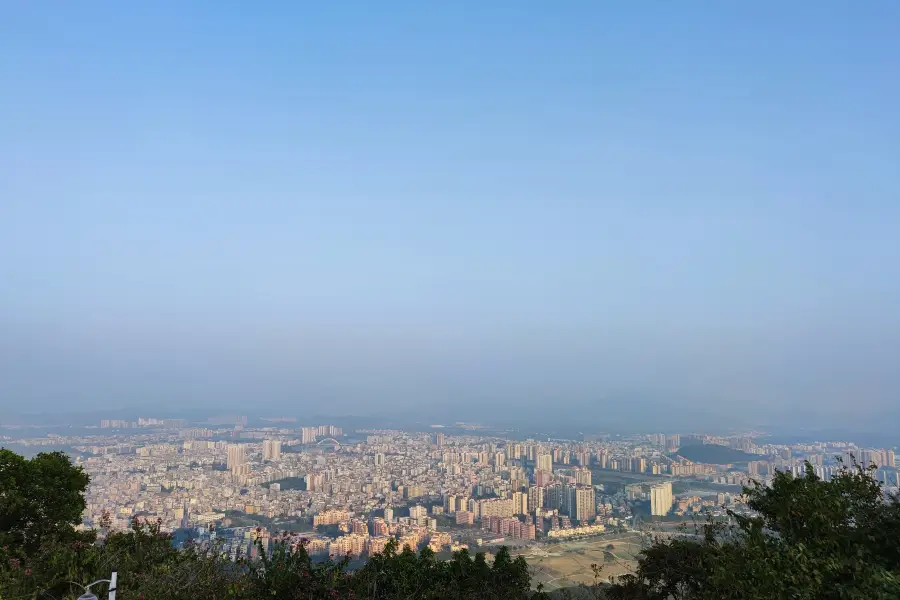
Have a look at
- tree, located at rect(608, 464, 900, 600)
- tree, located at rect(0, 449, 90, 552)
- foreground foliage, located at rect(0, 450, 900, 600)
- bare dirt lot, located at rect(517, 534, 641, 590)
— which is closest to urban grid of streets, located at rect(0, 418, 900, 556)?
foreground foliage, located at rect(0, 450, 900, 600)

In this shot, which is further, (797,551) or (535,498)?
(535,498)

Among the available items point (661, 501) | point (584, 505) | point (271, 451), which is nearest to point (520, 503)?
point (584, 505)

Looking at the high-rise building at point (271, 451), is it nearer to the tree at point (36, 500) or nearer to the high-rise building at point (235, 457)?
the high-rise building at point (235, 457)

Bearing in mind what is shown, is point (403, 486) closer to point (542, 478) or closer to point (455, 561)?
point (542, 478)

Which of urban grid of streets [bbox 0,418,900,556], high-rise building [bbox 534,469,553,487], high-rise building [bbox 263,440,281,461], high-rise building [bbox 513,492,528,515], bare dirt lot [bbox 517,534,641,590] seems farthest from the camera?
high-rise building [bbox 263,440,281,461]

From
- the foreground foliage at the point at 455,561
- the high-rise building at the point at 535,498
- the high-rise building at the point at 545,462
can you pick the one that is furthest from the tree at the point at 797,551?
the high-rise building at the point at 545,462

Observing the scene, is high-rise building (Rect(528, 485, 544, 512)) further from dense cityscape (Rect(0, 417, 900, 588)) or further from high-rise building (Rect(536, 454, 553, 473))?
high-rise building (Rect(536, 454, 553, 473))
